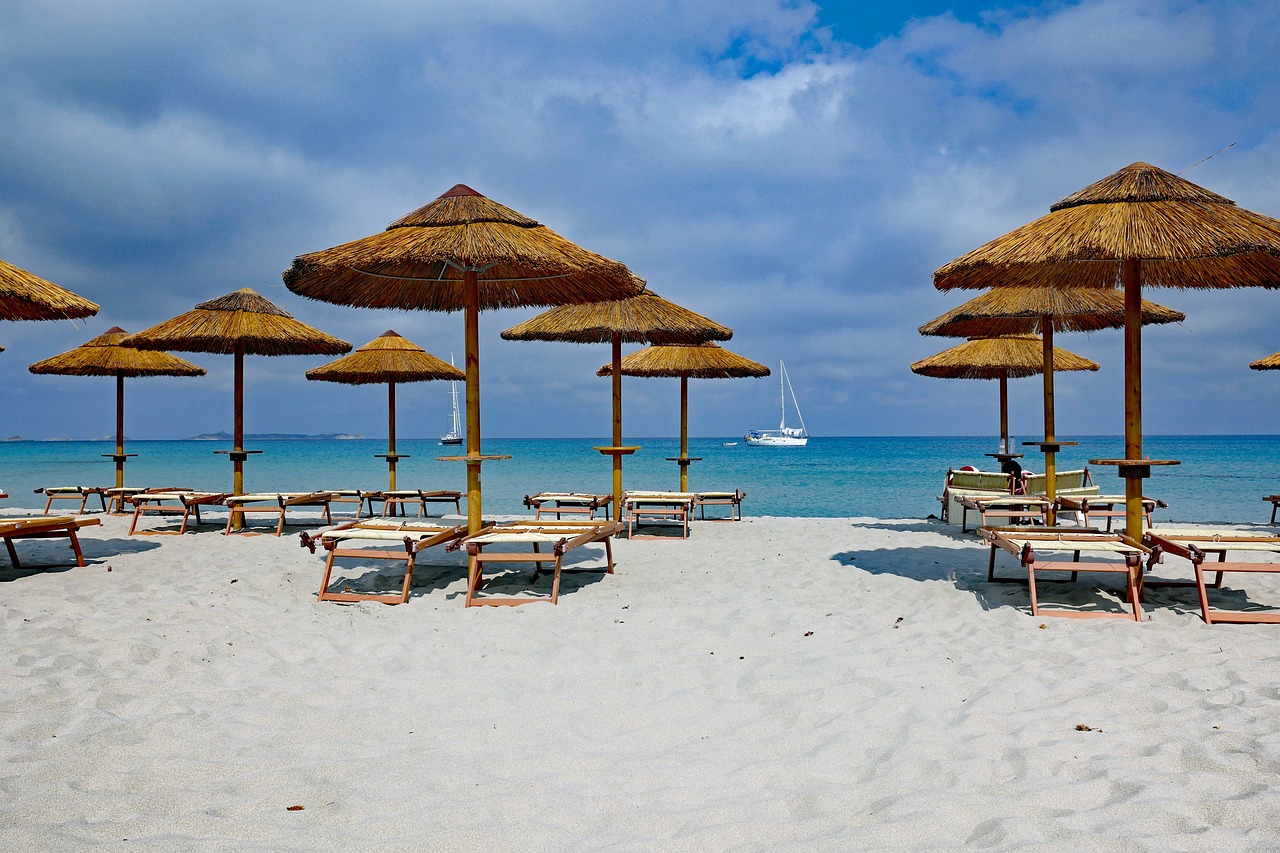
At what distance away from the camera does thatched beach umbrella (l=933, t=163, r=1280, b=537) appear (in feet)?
15.7

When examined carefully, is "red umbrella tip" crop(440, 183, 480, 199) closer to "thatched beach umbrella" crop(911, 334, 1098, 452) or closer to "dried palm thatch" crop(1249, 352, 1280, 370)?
"thatched beach umbrella" crop(911, 334, 1098, 452)

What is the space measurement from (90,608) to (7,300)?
3305mm

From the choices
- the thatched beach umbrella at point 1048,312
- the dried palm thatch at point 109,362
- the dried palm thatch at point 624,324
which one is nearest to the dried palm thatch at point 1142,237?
the thatched beach umbrella at point 1048,312

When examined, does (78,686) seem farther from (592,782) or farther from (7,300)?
(7,300)

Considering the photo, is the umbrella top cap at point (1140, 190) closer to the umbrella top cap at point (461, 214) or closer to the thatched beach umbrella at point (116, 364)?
the umbrella top cap at point (461, 214)

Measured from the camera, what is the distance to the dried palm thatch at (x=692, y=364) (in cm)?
1098

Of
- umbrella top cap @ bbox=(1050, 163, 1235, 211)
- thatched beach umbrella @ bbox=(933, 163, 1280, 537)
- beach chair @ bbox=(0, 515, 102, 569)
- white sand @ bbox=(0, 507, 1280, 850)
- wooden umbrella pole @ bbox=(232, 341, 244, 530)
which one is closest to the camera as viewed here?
white sand @ bbox=(0, 507, 1280, 850)

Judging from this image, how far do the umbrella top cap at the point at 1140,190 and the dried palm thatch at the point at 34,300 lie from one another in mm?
7644

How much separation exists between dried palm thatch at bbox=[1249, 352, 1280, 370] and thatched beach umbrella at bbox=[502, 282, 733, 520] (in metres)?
8.01

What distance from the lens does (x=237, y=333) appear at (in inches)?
351

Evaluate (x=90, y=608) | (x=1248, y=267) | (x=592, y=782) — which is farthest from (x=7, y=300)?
(x=1248, y=267)

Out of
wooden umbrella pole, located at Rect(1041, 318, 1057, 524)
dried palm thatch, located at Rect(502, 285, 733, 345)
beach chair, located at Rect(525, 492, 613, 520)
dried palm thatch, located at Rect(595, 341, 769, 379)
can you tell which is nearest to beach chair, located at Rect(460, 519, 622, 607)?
beach chair, located at Rect(525, 492, 613, 520)

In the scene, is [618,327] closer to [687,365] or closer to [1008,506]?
[687,365]

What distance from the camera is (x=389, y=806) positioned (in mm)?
2369
